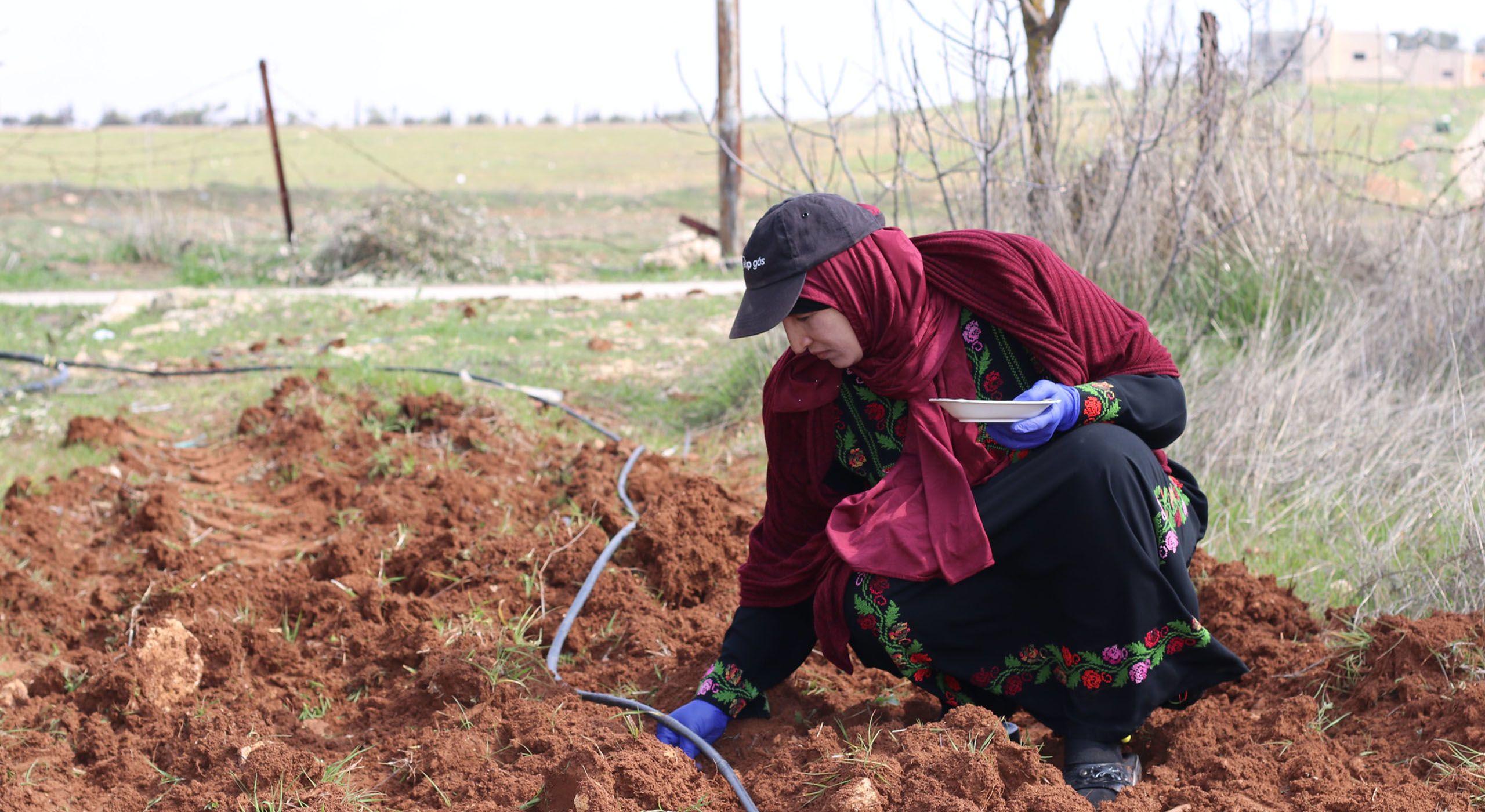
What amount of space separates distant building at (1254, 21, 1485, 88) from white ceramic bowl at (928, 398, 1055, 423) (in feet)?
13.3

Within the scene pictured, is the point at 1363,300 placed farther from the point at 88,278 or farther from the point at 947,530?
the point at 88,278

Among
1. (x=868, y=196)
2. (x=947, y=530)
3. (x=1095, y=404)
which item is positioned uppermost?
(x=868, y=196)

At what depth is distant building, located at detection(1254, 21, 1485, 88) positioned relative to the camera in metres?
5.42

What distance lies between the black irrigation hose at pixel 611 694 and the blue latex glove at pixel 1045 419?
84 cm

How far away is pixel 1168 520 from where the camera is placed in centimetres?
214

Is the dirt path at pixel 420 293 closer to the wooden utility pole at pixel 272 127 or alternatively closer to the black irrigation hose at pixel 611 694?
the wooden utility pole at pixel 272 127

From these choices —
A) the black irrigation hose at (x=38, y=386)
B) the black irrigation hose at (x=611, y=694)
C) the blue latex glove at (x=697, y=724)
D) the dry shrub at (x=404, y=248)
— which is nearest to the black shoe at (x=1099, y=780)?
the black irrigation hose at (x=611, y=694)

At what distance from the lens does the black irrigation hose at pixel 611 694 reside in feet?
7.21

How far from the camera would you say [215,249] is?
11.0 meters

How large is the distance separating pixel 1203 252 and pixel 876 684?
3.58 metres

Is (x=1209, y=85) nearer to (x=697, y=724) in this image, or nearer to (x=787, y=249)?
(x=787, y=249)

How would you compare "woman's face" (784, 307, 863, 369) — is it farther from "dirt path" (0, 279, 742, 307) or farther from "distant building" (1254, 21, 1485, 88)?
"dirt path" (0, 279, 742, 307)

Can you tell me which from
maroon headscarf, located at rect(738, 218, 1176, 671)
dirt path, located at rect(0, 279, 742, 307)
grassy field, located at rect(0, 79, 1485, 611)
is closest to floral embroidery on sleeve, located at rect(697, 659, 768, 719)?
maroon headscarf, located at rect(738, 218, 1176, 671)

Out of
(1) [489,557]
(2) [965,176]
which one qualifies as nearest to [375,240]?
(2) [965,176]
